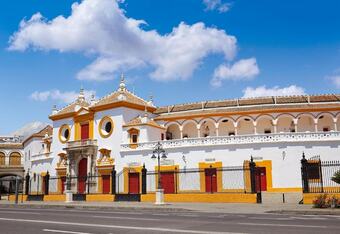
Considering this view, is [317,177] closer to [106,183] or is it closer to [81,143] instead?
[106,183]

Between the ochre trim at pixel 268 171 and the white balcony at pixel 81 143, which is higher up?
the white balcony at pixel 81 143

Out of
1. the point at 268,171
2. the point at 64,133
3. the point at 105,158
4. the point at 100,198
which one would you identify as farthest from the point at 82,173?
the point at 268,171

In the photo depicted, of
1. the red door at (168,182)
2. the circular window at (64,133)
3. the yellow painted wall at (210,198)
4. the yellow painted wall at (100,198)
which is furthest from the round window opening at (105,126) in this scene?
the yellow painted wall at (210,198)

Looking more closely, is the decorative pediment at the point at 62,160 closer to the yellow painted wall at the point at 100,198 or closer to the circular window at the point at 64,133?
the circular window at the point at 64,133

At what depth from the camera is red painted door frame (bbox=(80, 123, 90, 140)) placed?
41625 mm

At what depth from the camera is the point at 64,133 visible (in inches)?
1753

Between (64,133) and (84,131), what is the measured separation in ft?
12.3

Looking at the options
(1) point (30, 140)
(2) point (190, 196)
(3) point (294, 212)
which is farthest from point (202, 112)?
(1) point (30, 140)

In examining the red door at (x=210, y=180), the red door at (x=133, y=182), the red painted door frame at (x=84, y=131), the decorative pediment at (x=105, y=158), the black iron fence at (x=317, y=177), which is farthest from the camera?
the red painted door frame at (x=84, y=131)

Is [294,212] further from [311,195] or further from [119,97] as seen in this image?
[119,97]

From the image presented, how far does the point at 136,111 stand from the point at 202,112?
22.6ft

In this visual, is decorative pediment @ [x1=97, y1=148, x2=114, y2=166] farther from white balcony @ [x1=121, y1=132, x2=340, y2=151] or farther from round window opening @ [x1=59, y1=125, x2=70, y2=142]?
round window opening @ [x1=59, y1=125, x2=70, y2=142]

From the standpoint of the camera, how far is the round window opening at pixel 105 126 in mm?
39844

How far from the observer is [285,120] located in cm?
3888
